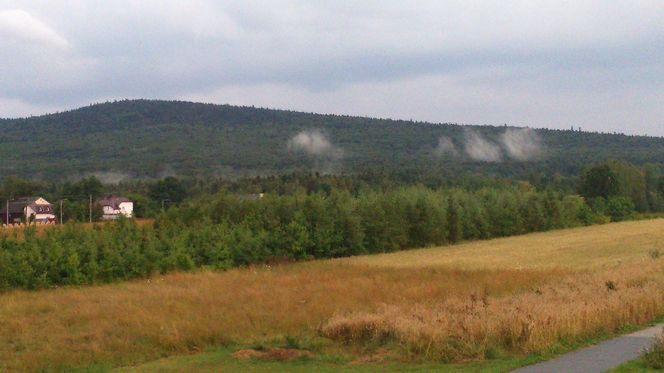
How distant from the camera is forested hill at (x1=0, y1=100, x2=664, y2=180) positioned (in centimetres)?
14888

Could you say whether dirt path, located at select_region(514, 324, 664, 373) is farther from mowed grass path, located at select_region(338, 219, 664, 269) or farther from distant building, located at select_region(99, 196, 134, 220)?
distant building, located at select_region(99, 196, 134, 220)

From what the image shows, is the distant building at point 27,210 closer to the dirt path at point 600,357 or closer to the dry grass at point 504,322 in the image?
the dry grass at point 504,322

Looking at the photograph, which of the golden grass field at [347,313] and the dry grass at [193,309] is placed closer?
the golden grass field at [347,313]

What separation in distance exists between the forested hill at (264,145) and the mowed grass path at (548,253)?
75.8m

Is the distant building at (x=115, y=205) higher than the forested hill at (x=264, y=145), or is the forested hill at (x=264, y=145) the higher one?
the forested hill at (x=264, y=145)

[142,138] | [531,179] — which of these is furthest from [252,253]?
[142,138]

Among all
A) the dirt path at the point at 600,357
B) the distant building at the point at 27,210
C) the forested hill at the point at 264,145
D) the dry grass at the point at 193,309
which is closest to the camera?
the dirt path at the point at 600,357

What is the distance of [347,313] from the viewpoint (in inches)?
892

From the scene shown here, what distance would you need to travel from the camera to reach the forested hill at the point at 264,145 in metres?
149

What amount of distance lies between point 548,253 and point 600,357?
1637 inches

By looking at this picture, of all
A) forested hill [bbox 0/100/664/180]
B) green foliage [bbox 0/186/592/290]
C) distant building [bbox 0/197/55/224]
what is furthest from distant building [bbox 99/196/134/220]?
forested hill [bbox 0/100/664/180]

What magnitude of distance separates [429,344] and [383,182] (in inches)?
3610

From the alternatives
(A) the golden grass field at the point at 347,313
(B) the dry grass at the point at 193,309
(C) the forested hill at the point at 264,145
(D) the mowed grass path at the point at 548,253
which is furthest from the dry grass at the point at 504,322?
(C) the forested hill at the point at 264,145

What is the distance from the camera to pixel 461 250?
210ft
